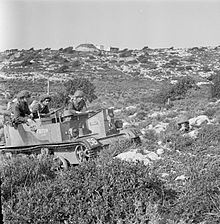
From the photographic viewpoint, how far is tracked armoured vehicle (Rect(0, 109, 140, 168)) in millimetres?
10461

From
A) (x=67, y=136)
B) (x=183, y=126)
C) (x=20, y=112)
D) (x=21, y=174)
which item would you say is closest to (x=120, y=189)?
(x=21, y=174)

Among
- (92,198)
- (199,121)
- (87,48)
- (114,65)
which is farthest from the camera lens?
(87,48)

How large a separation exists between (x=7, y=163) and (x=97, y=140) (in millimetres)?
3351

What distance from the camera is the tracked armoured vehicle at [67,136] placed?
10461 millimetres

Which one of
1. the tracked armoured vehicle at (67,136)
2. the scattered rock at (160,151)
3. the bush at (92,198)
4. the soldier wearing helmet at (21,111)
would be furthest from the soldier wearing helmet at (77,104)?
the bush at (92,198)

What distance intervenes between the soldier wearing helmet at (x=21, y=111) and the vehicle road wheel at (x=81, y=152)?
1.43m

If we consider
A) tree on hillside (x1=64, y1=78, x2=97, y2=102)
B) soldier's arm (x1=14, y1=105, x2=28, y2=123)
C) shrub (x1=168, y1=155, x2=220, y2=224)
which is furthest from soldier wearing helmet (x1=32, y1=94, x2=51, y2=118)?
tree on hillside (x1=64, y1=78, x2=97, y2=102)

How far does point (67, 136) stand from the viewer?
1073cm

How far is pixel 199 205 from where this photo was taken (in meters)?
5.89

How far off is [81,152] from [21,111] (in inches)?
77.6

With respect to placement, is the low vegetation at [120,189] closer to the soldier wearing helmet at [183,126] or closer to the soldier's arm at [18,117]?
the soldier wearing helmet at [183,126]

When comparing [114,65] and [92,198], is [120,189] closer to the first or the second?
[92,198]

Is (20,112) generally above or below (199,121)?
above

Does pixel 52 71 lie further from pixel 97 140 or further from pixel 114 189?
pixel 114 189
